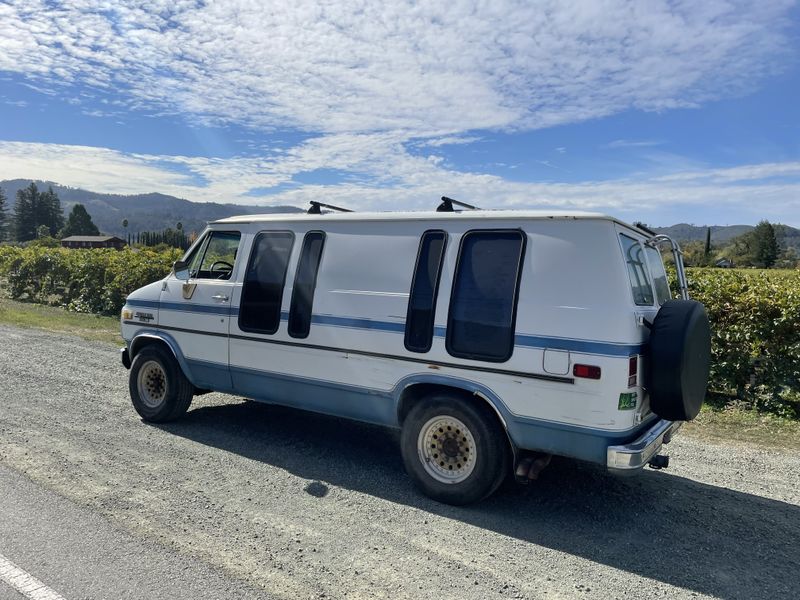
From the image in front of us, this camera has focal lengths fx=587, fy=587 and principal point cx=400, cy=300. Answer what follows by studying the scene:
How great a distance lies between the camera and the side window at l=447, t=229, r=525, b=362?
454 cm

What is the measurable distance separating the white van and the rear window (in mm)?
26

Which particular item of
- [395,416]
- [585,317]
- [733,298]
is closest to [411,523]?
[395,416]

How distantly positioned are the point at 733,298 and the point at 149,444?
759 centimetres

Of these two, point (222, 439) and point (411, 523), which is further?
point (222, 439)

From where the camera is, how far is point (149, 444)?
607cm

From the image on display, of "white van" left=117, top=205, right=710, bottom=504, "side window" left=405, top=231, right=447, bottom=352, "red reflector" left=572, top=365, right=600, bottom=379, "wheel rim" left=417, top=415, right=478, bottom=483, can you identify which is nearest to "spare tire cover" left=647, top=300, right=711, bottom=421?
"white van" left=117, top=205, right=710, bottom=504

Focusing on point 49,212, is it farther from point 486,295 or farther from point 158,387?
point 486,295

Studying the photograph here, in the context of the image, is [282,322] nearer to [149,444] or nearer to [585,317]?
[149,444]

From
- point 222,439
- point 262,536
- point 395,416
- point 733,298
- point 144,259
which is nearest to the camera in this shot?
point 262,536

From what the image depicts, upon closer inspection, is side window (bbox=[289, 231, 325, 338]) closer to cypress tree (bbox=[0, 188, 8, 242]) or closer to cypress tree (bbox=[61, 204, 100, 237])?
cypress tree (bbox=[0, 188, 8, 242])

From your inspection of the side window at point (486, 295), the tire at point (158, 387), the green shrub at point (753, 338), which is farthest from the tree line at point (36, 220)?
the side window at point (486, 295)

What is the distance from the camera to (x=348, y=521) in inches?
174

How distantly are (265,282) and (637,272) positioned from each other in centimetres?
349

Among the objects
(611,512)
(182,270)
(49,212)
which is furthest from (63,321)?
(49,212)
